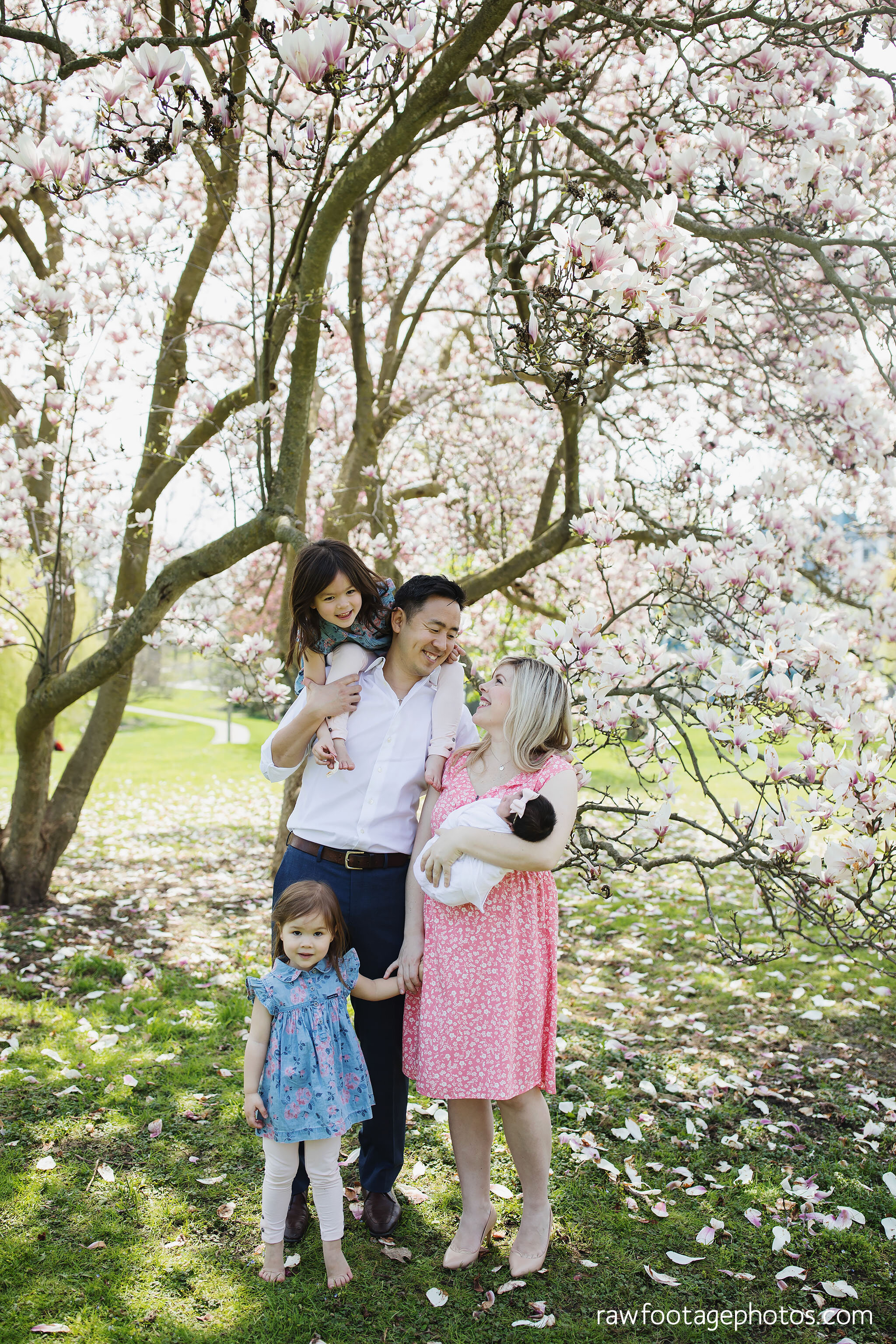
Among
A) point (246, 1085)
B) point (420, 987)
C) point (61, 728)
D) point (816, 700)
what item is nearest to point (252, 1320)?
point (246, 1085)

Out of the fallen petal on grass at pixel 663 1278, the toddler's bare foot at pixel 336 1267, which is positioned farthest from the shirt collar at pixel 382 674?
the fallen petal on grass at pixel 663 1278

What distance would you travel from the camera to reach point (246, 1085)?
214 cm

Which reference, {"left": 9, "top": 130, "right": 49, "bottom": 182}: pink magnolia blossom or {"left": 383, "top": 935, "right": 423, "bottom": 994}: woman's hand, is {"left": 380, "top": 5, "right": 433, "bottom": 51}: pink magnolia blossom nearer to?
{"left": 9, "top": 130, "right": 49, "bottom": 182}: pink magnolia blossom

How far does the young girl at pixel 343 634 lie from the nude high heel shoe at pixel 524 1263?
49.0 inches

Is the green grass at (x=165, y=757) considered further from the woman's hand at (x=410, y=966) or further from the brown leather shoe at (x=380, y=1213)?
the woman's hand at (x=410, y=966)

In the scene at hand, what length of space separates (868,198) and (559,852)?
4.20 meters

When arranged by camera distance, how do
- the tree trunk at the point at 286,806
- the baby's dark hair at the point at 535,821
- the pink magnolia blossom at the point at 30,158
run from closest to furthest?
the baby's dark hair at the point at 535,821 → the pink magnolia blossom at the point at 30,158 → the tree trunk at the point at 286,806

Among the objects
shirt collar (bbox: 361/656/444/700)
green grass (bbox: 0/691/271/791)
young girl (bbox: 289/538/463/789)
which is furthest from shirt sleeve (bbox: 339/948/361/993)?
green grass (bbox: 0/691/271/791)

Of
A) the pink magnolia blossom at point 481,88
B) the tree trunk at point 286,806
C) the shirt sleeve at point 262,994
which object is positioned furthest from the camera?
the tree trunk at point 286,806

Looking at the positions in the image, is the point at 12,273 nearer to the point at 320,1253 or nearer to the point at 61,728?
the point at 320,1253

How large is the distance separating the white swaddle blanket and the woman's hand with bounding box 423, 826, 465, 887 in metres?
0.01

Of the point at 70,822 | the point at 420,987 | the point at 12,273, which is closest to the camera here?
the point at 420,987

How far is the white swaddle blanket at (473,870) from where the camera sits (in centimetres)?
213

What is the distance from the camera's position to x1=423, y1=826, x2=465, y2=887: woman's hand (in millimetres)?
2139
